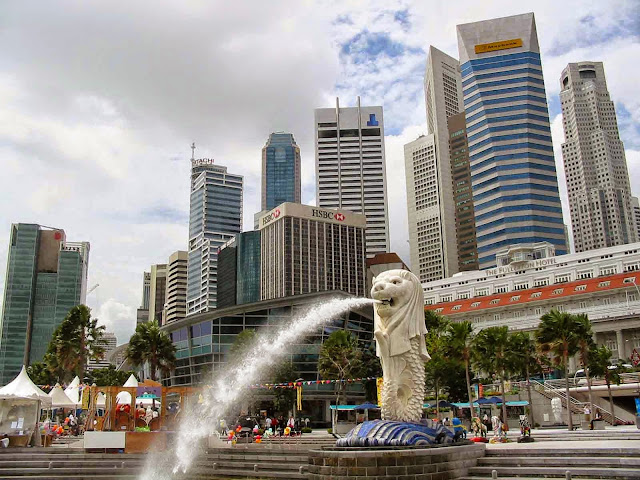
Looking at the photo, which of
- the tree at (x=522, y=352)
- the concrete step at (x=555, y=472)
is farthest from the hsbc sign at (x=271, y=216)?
the concrete step at (x=555, y=472)

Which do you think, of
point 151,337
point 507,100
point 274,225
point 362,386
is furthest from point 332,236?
point 151,337

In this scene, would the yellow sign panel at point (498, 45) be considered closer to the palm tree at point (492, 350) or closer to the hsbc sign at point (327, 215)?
the hsbc sign at point (327, 215)

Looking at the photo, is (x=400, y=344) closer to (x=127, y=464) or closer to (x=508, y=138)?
(x=127, y=464)

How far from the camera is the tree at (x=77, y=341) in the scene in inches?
2048

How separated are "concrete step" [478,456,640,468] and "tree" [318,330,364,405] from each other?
3078 centimetres

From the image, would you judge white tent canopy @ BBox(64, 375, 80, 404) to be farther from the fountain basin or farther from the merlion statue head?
the fountain basin

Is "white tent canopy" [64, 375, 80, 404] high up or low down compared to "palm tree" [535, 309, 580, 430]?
down

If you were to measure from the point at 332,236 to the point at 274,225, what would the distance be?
1792 centimetres

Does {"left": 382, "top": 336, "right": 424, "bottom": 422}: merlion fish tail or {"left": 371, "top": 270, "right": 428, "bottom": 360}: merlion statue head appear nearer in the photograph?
{"left": 382, "top": 336, "right": 424, "bottom": 422}: merlion fish tail

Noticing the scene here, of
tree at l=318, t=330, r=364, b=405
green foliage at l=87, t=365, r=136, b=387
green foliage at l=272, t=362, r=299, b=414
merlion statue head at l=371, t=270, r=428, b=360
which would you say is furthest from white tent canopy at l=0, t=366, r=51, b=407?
green foliage at l=87, t=365, r=136, b=387

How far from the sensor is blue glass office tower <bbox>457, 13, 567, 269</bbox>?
14925 centimetres

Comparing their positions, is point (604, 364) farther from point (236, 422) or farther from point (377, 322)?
point (377, 322)

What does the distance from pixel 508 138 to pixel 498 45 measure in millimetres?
29377

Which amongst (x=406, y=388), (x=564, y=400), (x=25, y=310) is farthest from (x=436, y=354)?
(x=25, y=310)
